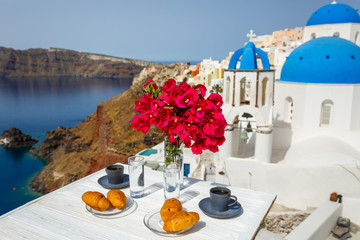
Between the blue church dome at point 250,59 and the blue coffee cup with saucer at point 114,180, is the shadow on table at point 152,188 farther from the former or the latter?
the blue church dome at point 250,59

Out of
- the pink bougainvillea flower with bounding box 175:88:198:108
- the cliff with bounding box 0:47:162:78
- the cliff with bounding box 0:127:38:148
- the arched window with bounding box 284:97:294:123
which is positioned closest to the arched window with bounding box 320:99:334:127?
the arched window with bounding box 284:97:294:123

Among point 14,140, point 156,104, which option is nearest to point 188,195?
point 156,104

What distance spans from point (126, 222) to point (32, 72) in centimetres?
14617

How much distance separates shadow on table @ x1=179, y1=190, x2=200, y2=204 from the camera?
108 inches

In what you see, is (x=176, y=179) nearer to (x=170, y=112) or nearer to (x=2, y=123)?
(x=170, y=112)

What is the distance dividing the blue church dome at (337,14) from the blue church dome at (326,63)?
749cm

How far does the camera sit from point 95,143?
134 ft

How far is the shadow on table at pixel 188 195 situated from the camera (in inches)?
108

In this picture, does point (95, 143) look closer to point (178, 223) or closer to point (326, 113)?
point (326, 113)

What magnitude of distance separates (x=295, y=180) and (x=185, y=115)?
8039 mm

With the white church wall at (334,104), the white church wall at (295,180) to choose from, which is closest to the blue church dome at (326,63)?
the white church wall at (334,104)

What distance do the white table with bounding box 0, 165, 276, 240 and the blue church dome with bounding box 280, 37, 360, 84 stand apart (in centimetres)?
931

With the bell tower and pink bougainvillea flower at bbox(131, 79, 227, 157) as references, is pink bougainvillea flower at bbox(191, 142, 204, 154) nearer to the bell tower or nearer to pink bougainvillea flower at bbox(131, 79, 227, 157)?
pink bougainvillea flower at bbox(131, 79, 227, 157)

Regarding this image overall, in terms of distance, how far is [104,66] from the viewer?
134250 millimetres
